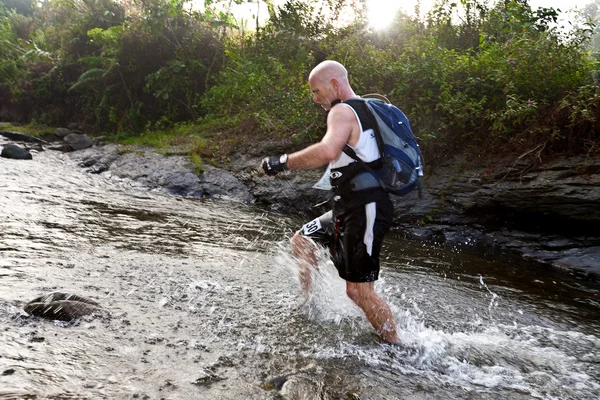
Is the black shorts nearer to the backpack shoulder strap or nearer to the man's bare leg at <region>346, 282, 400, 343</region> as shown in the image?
the man's bare leg at <region>346, 282, 400, 343</region>

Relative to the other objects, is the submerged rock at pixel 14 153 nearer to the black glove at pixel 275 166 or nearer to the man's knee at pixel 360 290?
the black glove at pixel 275 166

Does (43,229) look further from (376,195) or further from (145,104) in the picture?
(145,104)

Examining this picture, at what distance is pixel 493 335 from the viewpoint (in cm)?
409

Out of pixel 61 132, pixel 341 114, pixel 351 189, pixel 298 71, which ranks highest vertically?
pixel 298 71

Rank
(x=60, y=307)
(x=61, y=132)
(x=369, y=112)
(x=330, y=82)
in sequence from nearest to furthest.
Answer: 1. (x=60, y=307)
2. (x=369, y=112)
3. (x=330, y=82)
4. (x=61, y=132)

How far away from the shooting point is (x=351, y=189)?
11.5 feet

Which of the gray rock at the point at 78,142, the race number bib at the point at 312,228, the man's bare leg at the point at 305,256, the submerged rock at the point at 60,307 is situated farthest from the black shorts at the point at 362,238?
the gray rock at the point at 78,142

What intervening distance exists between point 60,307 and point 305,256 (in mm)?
1938

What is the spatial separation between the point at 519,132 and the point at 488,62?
69.3 inches

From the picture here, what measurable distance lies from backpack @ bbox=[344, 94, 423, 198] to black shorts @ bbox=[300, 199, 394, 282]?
18 cm

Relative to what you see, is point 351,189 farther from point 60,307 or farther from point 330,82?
point 60,307

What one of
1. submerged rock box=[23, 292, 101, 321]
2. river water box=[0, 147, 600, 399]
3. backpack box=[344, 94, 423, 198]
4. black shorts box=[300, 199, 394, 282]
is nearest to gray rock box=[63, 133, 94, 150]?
river water box=[0, 147, 600, 399]

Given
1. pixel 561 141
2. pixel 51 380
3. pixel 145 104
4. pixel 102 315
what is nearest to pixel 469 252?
pixel 561 141

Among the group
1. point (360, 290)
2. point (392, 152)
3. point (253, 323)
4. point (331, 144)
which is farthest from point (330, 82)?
point (253, 323)
